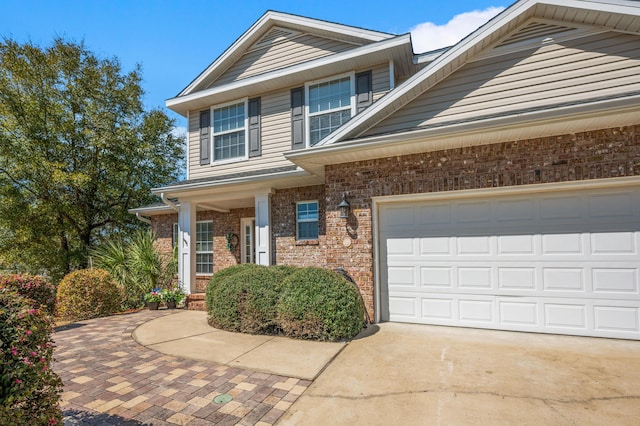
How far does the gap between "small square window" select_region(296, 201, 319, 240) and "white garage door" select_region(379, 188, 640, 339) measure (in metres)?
2.46

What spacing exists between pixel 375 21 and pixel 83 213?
49.4ft

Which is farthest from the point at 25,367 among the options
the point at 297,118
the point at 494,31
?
the point at 297,118

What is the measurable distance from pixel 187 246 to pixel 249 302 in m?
4.23

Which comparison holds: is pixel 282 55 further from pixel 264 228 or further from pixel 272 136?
pixel 264 228

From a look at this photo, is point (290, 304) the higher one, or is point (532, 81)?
point (532, 81)

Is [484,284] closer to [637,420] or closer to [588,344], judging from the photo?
[588,344]

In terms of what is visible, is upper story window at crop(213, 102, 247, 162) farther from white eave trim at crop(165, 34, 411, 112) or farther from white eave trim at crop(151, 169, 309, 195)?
white eave trim at crop(151, 169, 309, 195)

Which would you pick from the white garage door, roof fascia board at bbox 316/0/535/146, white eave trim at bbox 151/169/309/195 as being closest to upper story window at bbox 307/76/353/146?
white eave trim at bbox 151/169/309/195

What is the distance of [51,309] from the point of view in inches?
283

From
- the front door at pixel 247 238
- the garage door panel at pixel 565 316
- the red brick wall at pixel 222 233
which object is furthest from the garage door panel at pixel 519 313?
the red brick wall at pixel 222 233

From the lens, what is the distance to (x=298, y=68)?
8.17m

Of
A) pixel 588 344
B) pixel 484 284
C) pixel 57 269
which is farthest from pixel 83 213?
pixel 588 344

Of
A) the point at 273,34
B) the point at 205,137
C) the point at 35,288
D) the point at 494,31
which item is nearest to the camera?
the point at 494,31

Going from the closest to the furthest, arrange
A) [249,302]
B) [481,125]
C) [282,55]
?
[481,125]
[249,302]
[282,55]
